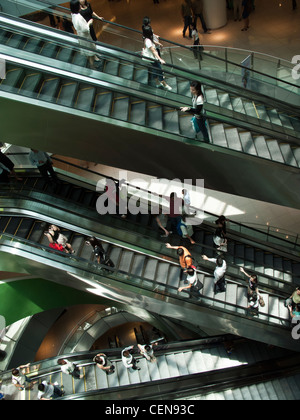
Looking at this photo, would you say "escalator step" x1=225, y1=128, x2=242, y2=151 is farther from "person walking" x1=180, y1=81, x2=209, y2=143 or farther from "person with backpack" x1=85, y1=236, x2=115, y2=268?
"person with backpack" x1=85, y1=236, x2=115, y2=268

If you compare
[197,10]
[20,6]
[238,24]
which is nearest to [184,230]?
[20,6]

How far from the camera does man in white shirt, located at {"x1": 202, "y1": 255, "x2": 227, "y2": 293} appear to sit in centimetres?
933

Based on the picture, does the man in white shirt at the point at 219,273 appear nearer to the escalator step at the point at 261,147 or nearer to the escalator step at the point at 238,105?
the escalator step at the point at 261,147

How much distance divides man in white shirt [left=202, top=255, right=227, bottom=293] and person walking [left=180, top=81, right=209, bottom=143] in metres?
2.64

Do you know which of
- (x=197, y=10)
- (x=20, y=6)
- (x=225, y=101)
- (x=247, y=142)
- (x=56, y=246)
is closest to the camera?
(x=56, y=246)

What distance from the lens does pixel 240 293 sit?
35.3 ft

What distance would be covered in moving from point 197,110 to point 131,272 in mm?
4258

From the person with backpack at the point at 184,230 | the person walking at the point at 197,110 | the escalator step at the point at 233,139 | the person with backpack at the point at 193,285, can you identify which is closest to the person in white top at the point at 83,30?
the person walking at the point at 197,110

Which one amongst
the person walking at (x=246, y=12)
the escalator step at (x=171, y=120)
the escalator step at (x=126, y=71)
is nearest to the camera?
the escalator step at (x=126, y=71)

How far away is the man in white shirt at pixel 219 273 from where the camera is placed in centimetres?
933

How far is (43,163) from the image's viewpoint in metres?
10.8

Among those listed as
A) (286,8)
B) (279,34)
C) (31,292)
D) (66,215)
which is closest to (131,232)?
(66,215)

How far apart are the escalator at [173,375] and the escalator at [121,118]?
15.3ft

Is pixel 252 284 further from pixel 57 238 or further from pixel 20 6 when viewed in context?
pixel 20 6
